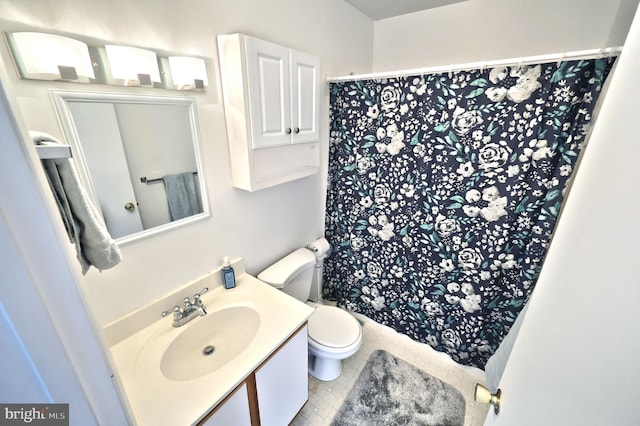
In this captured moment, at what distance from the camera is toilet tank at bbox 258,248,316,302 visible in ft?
5.25

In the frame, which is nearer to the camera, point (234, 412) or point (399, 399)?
point (234, 412)

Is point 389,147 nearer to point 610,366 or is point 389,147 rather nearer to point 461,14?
point 461,14

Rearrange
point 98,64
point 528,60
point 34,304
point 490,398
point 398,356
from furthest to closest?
point 398,356
point 528,60
point 98,64
point 490,398
point 34,304

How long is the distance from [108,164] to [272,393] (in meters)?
1.18

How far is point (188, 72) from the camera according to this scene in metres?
1.07

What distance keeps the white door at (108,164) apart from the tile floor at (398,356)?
1.47 m

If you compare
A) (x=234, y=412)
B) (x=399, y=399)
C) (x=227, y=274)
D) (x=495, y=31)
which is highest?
(x=495, y=31)

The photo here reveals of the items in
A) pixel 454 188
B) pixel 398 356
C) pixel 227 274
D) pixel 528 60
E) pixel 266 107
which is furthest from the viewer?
pixel 398 356

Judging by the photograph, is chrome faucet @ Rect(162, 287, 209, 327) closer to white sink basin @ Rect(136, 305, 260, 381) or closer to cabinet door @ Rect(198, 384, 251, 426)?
white sink basin @ Rect(136, 305, 260, 381)

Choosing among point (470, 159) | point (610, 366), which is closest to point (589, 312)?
point (610, 366)

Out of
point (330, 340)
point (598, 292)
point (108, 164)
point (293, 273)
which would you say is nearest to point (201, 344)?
point (293, 273)

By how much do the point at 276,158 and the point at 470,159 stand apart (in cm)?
108

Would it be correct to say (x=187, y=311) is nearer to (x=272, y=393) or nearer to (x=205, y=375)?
(x=205, y=375)

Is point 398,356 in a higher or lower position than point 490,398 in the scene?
lower
